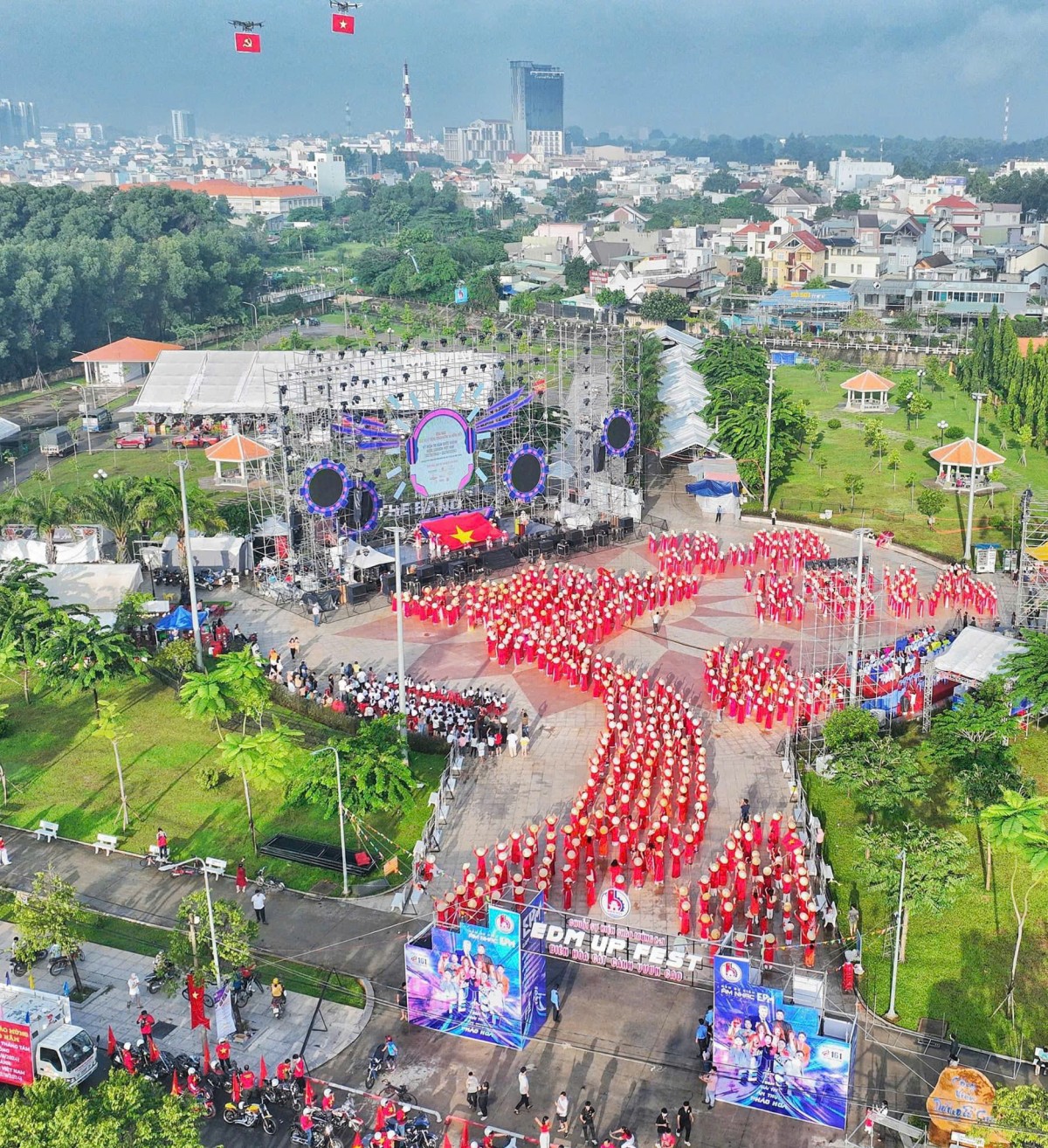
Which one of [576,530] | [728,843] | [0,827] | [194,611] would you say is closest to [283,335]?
[576,530]

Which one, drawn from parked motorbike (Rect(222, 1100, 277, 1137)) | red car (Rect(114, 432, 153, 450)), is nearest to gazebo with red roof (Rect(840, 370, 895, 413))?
red car (Rect(114, 432, 153, 450))

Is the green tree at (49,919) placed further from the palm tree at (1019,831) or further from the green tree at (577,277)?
the green tree at (577,277)

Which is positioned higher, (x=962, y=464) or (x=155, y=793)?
(x=962, y=464)

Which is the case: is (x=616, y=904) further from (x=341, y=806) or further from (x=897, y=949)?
(x=341, y=806)

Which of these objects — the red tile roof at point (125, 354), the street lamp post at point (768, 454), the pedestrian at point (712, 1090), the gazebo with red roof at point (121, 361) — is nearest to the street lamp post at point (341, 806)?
the pedestrian at point (712, 1090)

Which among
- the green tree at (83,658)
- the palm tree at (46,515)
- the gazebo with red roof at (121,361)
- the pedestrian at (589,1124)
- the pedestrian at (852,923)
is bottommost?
the pedestrian at (589,1124)

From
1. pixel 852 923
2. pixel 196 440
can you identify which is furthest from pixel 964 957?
pixel 196 440
